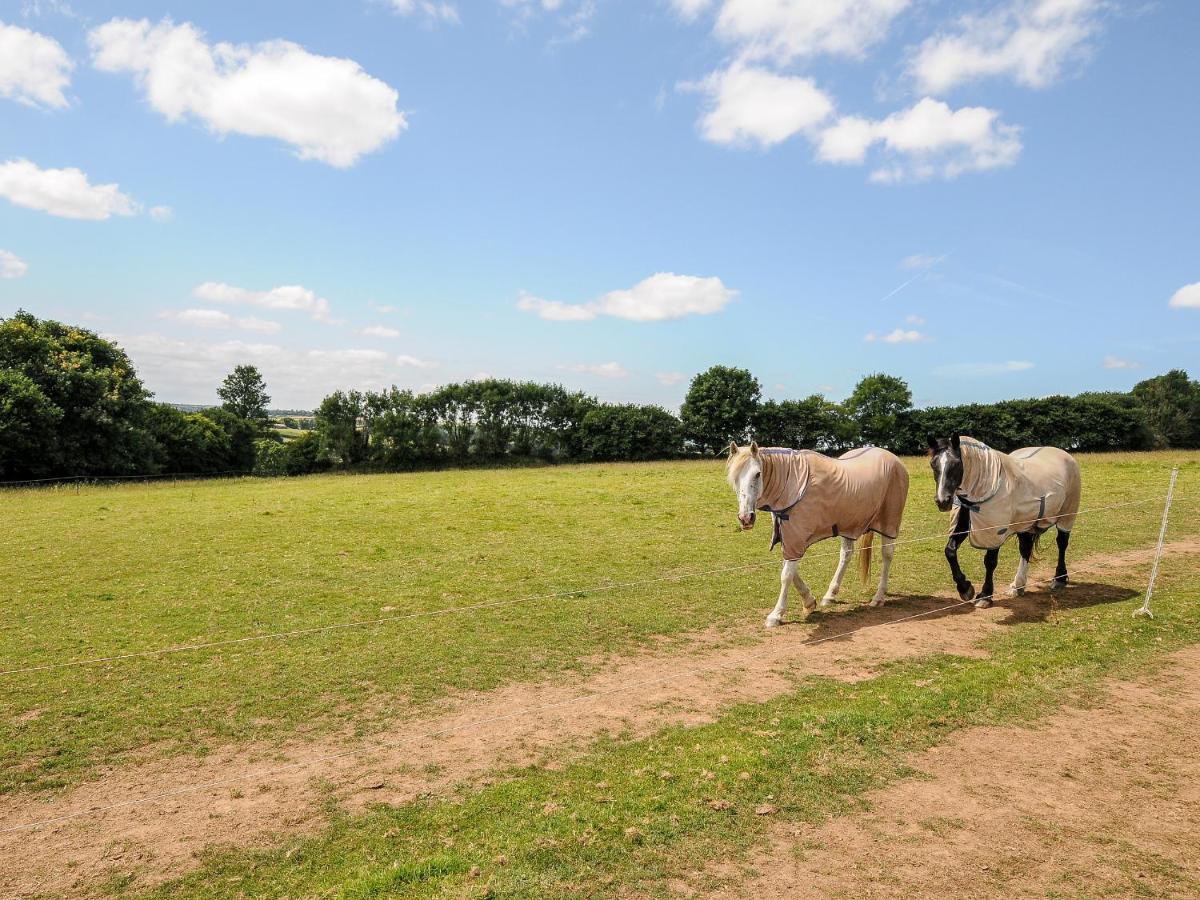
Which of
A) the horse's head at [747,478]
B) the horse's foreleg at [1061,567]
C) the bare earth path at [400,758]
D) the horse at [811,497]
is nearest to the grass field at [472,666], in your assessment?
the bare earth path at [400,758]

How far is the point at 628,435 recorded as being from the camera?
2018 inches

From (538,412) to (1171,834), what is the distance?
50.5m

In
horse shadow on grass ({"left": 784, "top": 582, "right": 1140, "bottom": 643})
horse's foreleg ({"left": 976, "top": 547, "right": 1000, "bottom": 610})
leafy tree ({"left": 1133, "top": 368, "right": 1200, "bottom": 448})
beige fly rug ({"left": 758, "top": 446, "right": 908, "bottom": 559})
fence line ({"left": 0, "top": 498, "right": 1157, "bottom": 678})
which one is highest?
leafy tree ({"left": 1133, "top": 368, "right": 1200, "bottom": 448})

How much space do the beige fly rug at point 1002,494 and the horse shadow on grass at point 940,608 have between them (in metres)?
1.05

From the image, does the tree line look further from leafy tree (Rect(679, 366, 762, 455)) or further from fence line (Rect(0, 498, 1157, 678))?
fence line (Rect(0, 498, 1157, 678))

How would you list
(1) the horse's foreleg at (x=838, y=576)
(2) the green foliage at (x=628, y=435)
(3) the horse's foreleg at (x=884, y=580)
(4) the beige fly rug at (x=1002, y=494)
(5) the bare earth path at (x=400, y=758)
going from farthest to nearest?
(2) the green foliage at (x=628, y=435) → (3) the horse's foreleg at (x=884, y=580) → (1) the horse's foreleg at (x=838, y=576) → (4) the beige fly rug at (x=1002, y=494) → (5) the bare earth path at (x=400, y=758)

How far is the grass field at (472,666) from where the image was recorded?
166 inches

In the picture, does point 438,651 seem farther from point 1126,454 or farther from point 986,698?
point 1126,454

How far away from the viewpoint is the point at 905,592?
10969 mm

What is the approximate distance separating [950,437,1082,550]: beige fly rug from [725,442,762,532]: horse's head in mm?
3143

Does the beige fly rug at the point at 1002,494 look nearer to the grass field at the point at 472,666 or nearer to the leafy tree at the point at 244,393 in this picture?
the grass field at the point at 472,666

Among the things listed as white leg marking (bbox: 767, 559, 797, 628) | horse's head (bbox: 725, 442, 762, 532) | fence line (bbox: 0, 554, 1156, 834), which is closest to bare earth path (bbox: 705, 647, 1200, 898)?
fence line (bbox: 0, 554, 1156, 834)

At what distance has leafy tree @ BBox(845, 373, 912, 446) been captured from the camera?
161 ft

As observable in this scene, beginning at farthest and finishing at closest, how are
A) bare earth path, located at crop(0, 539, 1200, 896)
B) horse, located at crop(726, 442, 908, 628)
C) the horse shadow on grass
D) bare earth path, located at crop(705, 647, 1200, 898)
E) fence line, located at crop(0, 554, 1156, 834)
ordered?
the horse shadow on grass, horse, located at crop(726, 442, 908, 628), fence line, located at crop(0, 554, 1156, 834), bare earth path, located at crop(0, 539, 1200, 896), bare earth path, located at crop(705, 647, 1200, 898)
